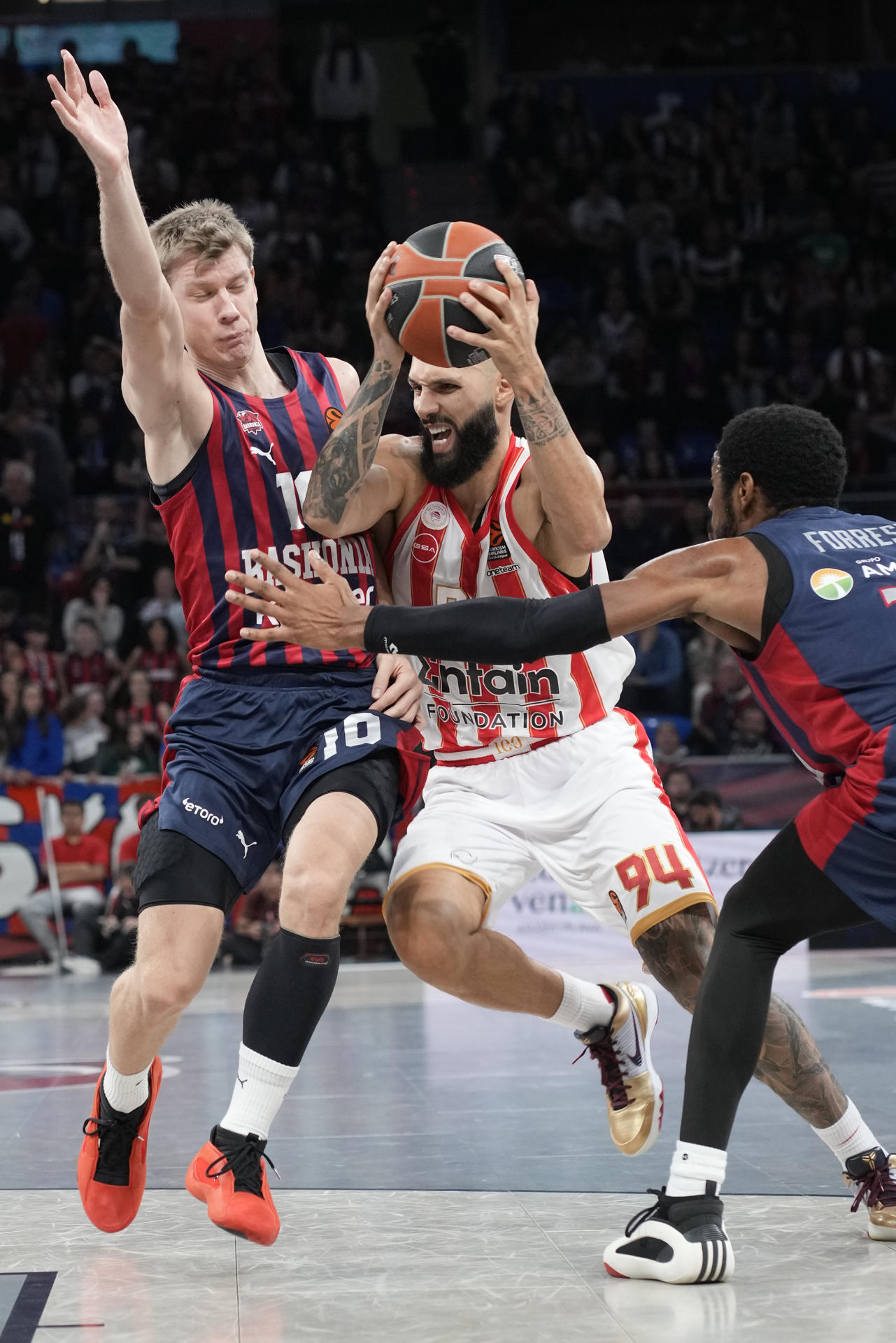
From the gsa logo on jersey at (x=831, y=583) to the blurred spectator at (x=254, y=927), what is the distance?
25.8ft

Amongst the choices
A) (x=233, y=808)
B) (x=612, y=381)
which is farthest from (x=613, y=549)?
(x=233, y=808)

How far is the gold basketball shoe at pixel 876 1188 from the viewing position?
3.83 meters

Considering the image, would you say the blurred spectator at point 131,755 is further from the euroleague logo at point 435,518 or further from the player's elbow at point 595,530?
the player's elbow at point 595,530

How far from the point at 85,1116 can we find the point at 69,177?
47.0 ft

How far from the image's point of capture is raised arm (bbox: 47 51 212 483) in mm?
3656

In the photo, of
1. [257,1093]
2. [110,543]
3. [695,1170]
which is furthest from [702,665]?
[257,1093]

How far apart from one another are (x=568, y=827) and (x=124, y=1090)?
4.86ft

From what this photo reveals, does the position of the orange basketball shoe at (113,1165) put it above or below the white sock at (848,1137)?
above

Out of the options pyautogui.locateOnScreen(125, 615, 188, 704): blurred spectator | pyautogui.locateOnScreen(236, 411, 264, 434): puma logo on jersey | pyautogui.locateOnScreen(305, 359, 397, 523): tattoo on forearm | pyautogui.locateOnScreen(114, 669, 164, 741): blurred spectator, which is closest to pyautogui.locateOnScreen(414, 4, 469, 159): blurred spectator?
pyautogui.locateOnScreen(125, 615, 188, 704): blurred spectator

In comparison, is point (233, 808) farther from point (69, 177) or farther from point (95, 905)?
point (69, 177)

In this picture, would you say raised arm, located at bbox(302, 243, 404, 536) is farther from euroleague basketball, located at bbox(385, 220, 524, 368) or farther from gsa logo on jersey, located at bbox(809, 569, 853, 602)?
gsa logo on jersey, located at bbox(809, 569, 853, 602)

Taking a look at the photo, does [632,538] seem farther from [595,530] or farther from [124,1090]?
[124,1090]

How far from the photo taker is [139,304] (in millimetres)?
3684

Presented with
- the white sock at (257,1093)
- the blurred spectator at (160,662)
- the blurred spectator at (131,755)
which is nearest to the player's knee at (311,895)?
the white sock at (257,1093)
